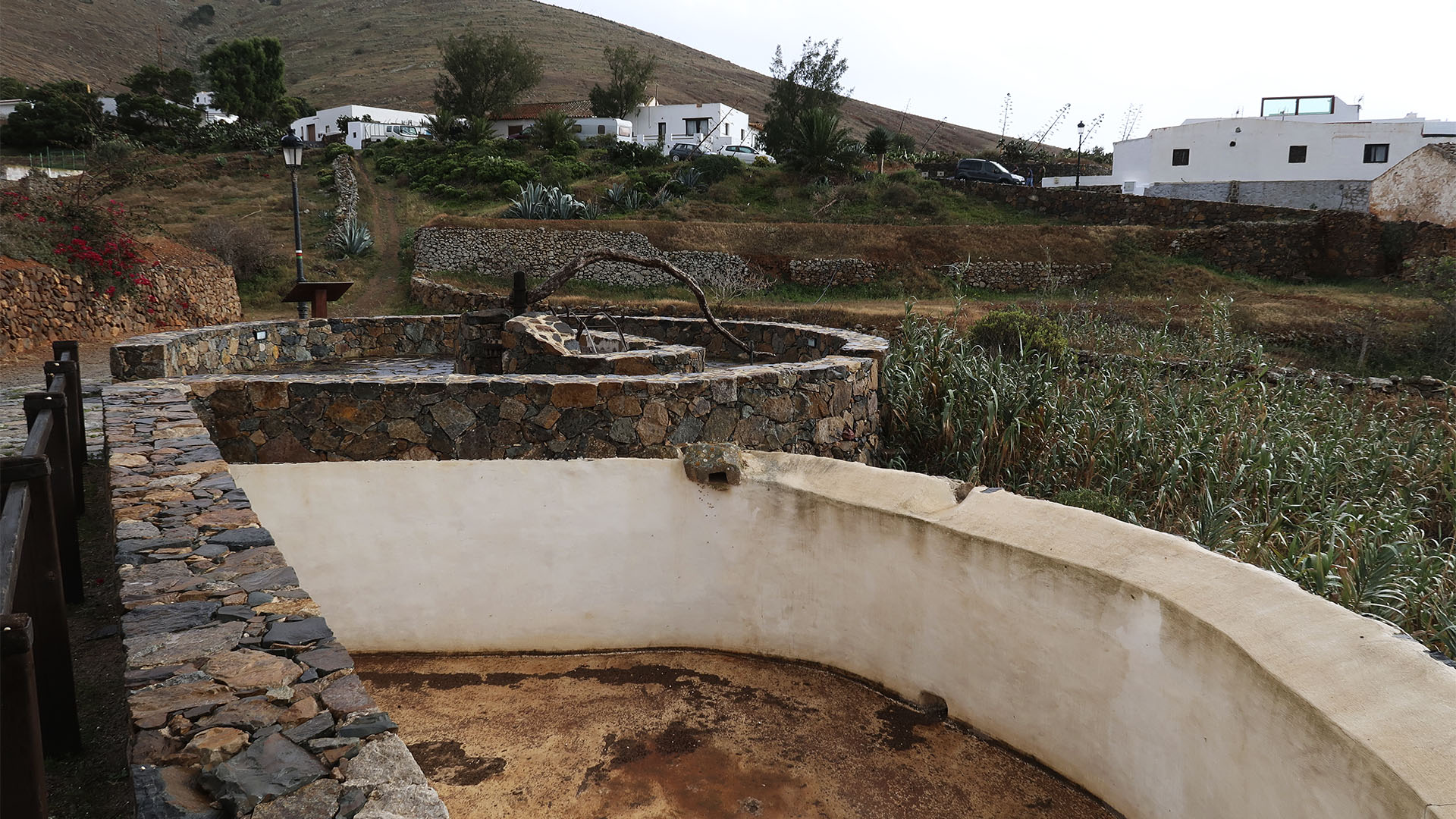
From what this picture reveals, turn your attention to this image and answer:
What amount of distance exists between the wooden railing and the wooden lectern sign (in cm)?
658

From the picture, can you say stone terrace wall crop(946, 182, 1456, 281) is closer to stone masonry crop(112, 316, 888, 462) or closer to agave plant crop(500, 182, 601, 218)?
agave plant crop(500, 182, 601, 218)

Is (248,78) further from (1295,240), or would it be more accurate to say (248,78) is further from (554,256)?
(1295,240)

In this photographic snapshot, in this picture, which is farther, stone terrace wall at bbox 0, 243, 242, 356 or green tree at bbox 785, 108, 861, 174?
green tree at bbox 785, 108, 861, 174

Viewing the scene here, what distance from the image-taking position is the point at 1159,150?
28.4 meters

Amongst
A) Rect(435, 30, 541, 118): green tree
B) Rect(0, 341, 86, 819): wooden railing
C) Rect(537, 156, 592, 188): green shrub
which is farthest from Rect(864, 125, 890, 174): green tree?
Rect(0, 341, 86, 819): wooden railing

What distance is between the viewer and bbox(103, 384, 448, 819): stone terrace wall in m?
1.52

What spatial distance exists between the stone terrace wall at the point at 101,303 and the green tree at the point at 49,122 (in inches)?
920

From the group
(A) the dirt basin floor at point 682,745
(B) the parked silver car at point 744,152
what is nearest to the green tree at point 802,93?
(B) the parked silver car at point 744,152

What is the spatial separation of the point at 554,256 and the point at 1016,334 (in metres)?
13.8

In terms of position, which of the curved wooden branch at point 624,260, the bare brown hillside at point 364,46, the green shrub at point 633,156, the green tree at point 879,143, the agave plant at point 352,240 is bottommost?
the curved wooden branch at point 624,260

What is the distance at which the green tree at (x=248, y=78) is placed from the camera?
43094mm

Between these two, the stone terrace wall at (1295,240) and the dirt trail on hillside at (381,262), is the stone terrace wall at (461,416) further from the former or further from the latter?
the stone terrace wall at (1295,240)

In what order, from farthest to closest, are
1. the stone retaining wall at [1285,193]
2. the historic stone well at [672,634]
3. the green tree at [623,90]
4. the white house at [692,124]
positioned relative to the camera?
the green tree at [623,90]
the white house at [692,124]
the stone retaining wall at [1285,193]
the historic stone well at [672,634]

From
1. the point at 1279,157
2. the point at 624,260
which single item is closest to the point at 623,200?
the point at 624,260
